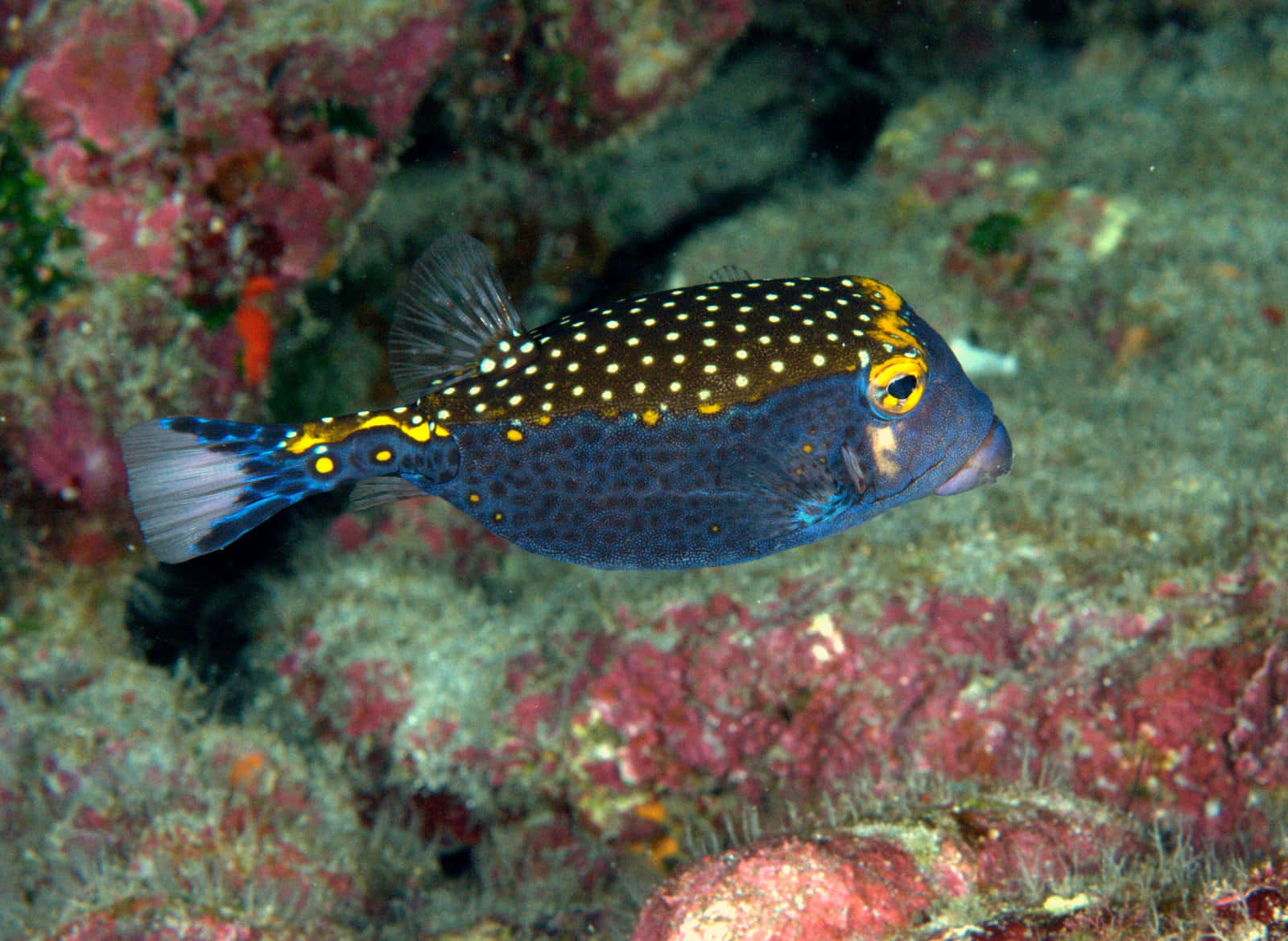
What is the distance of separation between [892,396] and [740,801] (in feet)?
8.33

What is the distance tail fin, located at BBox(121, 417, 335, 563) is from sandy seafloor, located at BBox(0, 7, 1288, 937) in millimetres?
1726

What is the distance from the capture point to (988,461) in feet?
9.23

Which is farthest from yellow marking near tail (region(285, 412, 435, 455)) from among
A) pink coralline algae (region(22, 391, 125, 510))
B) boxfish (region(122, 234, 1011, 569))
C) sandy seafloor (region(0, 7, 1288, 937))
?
pink coralline algae (region(22, 391, 125, 510))

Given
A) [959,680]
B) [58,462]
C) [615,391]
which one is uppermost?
[615,391]

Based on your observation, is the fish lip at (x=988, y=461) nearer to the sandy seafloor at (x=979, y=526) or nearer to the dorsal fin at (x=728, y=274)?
the dorsal fin at (x=728, y=274)

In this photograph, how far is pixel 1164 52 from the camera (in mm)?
8656

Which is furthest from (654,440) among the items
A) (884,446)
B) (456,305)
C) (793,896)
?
(793,896)

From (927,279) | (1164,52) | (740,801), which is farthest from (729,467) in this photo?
(1164,52)

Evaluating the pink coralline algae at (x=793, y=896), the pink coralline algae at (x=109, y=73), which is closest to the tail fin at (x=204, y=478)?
the pink coralline algae at (x=793, y=896)

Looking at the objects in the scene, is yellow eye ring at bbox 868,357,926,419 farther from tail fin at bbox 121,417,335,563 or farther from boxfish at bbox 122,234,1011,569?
tail fin at bbox 121,417,335,563

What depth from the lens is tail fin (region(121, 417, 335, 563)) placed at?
9.46 ft

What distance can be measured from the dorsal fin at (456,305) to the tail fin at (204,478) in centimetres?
51

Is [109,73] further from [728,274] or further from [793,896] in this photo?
[793,896]

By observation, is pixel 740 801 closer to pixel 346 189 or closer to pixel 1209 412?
pixel 1209 412
